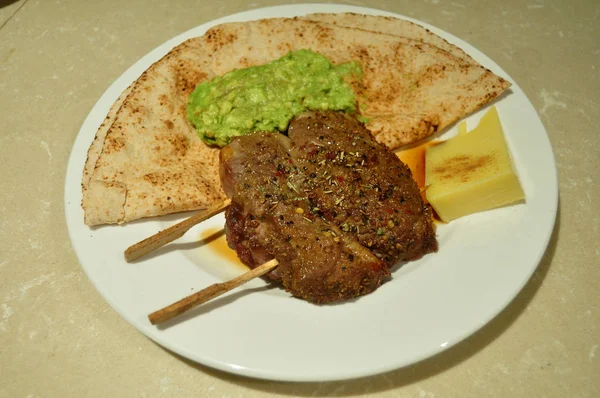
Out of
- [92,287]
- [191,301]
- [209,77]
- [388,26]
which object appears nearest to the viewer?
[191,301]

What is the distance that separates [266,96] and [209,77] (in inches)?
29.1

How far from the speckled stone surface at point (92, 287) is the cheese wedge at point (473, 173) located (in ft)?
2.53

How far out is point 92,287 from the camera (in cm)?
412

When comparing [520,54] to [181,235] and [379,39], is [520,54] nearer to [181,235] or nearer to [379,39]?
[379,39]

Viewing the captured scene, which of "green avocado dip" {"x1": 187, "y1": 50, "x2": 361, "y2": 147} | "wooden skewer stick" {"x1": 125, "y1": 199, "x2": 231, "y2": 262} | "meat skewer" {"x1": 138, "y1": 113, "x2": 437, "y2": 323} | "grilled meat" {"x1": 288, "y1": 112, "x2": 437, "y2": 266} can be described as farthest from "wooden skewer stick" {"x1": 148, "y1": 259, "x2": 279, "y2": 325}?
"green avocado dip" {"x1": 187, "y1": 50, "x2": 361, "y2": 147}

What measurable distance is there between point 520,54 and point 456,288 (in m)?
3.58

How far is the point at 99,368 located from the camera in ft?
12.1

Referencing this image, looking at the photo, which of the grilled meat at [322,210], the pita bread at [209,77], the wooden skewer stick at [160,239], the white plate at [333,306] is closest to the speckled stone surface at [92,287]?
the white plate at [333,306]

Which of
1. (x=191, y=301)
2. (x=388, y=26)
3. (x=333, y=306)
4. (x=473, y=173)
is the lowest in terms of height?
(x=333, y=306)

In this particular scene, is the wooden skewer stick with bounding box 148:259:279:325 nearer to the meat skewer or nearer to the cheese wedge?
the meat skewer

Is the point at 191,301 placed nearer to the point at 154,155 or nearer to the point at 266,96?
the point at 154,155

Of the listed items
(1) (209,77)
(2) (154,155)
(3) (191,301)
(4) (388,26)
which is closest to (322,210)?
(3) (191,301)

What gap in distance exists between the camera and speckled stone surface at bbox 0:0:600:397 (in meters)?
3.59

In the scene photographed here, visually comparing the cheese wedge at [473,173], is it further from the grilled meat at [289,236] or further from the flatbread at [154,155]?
the flatbread at [154,155]
